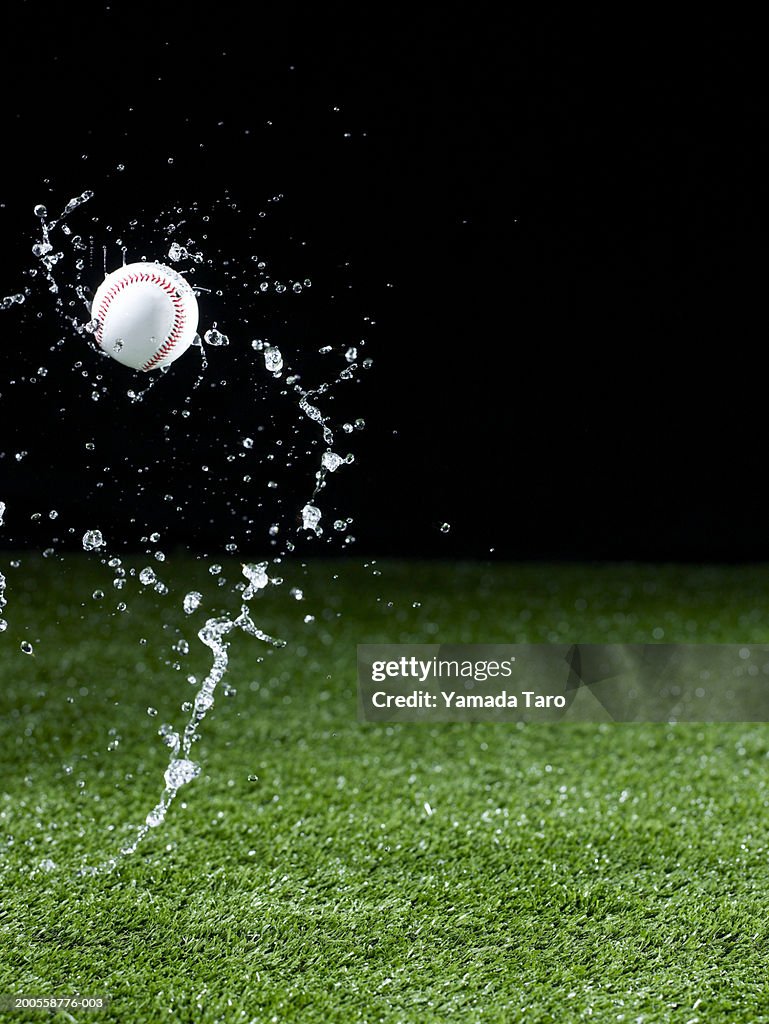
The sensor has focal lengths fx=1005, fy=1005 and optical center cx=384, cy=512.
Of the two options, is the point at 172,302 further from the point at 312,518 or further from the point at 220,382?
the point at 312,518

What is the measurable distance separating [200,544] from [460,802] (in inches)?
92.4

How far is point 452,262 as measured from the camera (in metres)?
3.71

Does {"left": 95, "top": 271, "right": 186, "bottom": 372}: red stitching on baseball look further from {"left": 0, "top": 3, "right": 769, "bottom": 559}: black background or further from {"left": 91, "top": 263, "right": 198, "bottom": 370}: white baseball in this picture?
{"left": 0, "top": 3, "right": 769, "bottom": 559}: black background

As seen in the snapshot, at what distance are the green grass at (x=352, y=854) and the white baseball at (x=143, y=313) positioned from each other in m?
0.87

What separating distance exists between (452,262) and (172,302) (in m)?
1.96

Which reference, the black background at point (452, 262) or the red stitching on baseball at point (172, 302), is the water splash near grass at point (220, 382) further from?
the red stitching on baseball at point (172, 302)

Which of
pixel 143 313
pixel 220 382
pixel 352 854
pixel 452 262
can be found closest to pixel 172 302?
pixel 143 313

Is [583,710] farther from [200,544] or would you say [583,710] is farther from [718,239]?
[718,239]

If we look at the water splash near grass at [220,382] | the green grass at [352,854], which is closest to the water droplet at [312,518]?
the water splash near grass at [220,382]

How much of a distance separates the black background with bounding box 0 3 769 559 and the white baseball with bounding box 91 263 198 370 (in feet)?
4.09

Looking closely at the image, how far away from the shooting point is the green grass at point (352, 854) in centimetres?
137

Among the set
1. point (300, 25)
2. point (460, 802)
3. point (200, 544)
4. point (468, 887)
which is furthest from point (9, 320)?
point (468, 887)

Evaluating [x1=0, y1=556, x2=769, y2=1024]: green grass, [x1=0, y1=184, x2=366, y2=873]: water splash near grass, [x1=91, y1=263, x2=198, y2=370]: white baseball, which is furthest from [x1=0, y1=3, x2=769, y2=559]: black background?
[x1=91, y1=263, x2=198, y2=370]: white baseball

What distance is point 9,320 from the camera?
3418 millimetres
